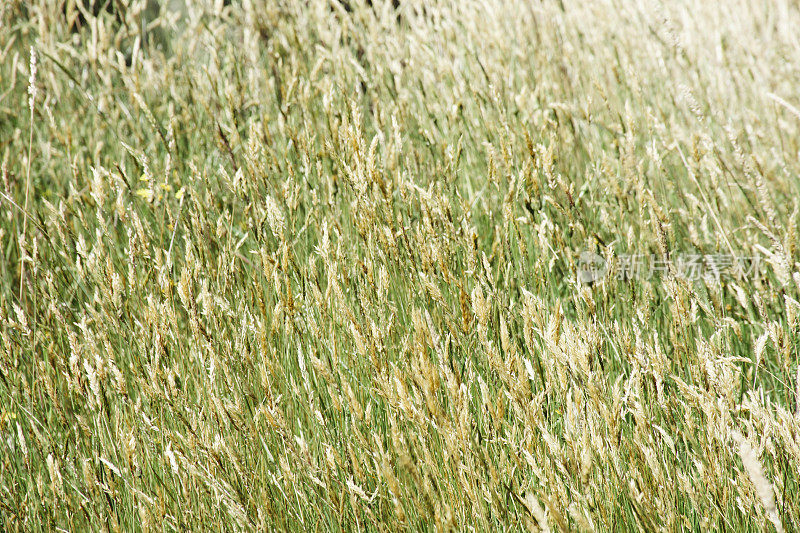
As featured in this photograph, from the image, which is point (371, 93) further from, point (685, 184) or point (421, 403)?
point (421, 403)

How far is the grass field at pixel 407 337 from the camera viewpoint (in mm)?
1130

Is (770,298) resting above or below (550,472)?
below

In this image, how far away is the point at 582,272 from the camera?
6.32ft

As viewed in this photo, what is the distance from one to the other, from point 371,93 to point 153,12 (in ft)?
8.85

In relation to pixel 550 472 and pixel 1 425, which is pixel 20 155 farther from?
pixel 550 472

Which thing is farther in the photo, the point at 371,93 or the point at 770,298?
the point at 371,93

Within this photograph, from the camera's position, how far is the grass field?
1.13m

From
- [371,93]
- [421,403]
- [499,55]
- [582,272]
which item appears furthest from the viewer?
[371,93]

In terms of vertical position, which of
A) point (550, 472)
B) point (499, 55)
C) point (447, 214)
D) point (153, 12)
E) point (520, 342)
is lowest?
point (520, 342)

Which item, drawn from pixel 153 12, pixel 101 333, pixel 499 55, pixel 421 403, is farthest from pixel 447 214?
pixel 153 12

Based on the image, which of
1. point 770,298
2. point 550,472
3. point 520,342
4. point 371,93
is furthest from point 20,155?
point 770,298

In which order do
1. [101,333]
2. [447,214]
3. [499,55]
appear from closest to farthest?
[101,333] → [447,214] → [499,55]

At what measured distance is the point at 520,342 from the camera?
5.45 feet

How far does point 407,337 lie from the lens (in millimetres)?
1374
